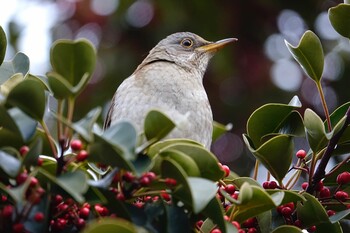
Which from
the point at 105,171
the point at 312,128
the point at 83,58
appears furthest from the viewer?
the point at 105,171

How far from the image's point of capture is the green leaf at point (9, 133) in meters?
2.02

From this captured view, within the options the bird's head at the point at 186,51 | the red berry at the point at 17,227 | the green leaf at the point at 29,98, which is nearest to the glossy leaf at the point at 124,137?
the green leaf at the point at 29,98

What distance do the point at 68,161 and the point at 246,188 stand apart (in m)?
0.49

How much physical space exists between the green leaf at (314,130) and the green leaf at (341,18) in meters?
0.36

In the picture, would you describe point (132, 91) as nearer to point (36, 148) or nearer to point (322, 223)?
point (322, 223)

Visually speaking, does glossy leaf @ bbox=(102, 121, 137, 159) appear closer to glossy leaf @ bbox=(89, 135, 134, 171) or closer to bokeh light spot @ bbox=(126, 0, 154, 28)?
glossy leaf @ bbox=(89, 135, 134, 171)

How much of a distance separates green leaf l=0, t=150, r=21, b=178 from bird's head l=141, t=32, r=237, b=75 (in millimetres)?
2842

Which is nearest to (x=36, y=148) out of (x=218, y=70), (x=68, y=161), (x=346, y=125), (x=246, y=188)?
(x=68, y=161)

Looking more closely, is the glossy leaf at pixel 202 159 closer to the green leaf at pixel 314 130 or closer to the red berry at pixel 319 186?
the green leaf at pixel 314 130

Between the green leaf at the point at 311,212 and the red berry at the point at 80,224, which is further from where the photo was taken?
the green leaf at the point at 311,212

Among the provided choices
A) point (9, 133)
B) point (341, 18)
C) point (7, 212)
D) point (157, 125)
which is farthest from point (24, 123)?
point (341, 18)

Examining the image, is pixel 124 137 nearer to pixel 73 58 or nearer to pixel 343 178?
pixel 73 58

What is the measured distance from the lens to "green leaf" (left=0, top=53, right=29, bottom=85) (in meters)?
2.75

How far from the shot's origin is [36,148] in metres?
1.95
